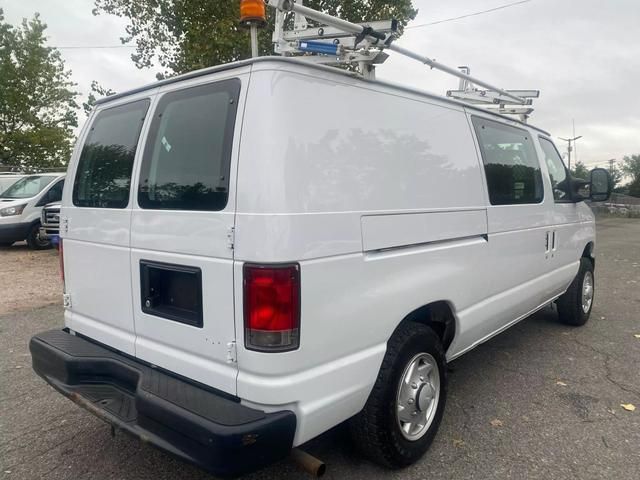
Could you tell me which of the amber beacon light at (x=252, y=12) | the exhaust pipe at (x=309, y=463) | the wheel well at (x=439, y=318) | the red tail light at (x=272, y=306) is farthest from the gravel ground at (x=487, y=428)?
the amber beacon light at (x=252, y=12)

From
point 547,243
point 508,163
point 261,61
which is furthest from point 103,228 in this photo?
point 547,243

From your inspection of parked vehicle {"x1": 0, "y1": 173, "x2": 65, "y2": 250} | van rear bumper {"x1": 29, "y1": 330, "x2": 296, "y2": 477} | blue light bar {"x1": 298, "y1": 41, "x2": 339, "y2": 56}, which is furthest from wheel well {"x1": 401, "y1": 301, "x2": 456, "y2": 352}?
parked vehicle {"x1": 0, "y1": 173, "x2": 65, "y2": 250}

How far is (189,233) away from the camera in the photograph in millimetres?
2316

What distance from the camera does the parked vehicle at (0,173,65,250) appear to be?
37.1 ft

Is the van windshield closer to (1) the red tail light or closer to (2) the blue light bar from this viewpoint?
(2) the blue light bar

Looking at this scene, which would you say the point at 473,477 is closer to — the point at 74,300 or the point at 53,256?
the point at 74,300

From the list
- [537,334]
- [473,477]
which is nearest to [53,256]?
[537,334]

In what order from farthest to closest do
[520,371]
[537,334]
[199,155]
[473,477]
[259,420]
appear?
[537,334] → [520,371] → [473,477] → [199,155] → [259,420]

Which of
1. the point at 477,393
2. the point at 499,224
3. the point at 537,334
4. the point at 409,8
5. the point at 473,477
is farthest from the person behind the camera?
the point at 409,8

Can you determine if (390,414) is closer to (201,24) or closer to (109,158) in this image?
(109,158)

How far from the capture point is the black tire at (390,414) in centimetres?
256

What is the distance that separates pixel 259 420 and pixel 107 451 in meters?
1.51

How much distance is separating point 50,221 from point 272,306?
1083 centimetres

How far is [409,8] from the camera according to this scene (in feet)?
44.1
